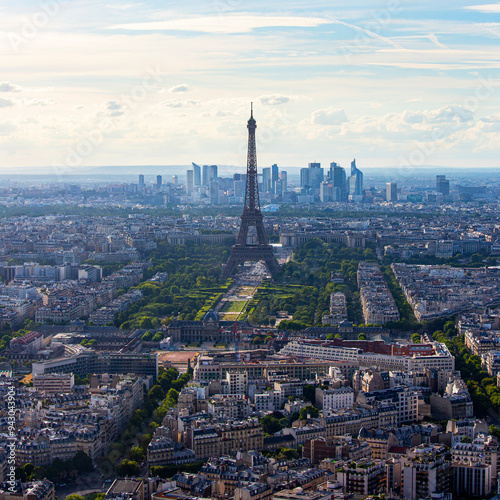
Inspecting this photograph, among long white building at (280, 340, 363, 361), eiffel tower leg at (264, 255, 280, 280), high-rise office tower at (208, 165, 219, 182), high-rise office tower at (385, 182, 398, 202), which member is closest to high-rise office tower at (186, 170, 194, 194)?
high-rise office tower at (208, 165, 219, 182)

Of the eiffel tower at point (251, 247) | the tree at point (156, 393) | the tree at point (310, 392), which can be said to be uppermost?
the eiffel tower at point (251, 247)

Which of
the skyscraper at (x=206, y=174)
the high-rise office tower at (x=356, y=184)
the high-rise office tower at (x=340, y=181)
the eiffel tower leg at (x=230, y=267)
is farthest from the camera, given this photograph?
the skyscraper at (x=206, y=174)

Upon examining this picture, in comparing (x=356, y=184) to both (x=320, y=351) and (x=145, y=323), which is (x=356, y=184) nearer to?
(x=145, y=323)

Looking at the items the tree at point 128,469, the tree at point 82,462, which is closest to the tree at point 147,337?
the tree at point 82,462

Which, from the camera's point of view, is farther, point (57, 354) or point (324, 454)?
point (57, 354)

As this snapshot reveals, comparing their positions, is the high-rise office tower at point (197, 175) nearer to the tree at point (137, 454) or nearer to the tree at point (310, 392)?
the tree at point (310, 392)

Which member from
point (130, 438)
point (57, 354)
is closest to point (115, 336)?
point (57, 354)

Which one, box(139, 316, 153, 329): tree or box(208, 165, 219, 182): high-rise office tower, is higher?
box(208, 165, 219, 182): high-rise office tower

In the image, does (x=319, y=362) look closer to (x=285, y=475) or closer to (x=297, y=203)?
(x=285, y=475)

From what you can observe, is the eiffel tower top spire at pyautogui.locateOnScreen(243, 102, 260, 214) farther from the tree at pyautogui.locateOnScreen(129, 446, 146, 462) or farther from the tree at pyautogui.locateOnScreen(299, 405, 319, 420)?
the tree at pyautogui.locateOnScreen(129, 446, 146, 462)

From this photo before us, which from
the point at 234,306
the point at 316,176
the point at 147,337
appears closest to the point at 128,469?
the point at 147,337

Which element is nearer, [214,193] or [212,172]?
[214,193]
